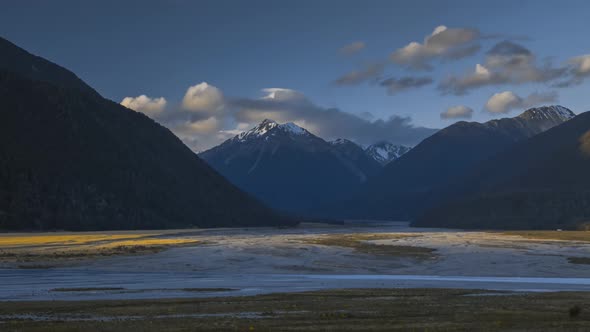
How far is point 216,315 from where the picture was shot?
3947 centimetres

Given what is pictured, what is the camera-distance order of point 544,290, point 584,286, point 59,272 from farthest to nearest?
point 59,272 < point 584,286 < point 544,290

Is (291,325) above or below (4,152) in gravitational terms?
below

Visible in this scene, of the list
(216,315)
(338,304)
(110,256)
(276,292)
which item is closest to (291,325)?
(216,315)

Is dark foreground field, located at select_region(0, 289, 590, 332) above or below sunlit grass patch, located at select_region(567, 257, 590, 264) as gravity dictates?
below

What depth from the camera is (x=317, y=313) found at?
3994 centimetres

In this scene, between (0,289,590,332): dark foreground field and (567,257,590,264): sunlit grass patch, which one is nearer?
(0,289,590,332): dark foreground field

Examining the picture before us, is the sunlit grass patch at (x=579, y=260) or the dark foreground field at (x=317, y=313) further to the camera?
the sunlit grass patch at (x=579, y=260)

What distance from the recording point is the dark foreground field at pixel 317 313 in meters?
34.3

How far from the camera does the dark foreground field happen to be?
34.3 m

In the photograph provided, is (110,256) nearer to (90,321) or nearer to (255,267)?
(255,267)

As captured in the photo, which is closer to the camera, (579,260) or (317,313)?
(317,313)

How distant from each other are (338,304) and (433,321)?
9.71m

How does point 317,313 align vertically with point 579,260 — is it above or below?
below

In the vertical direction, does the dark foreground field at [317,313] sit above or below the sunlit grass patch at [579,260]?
below
